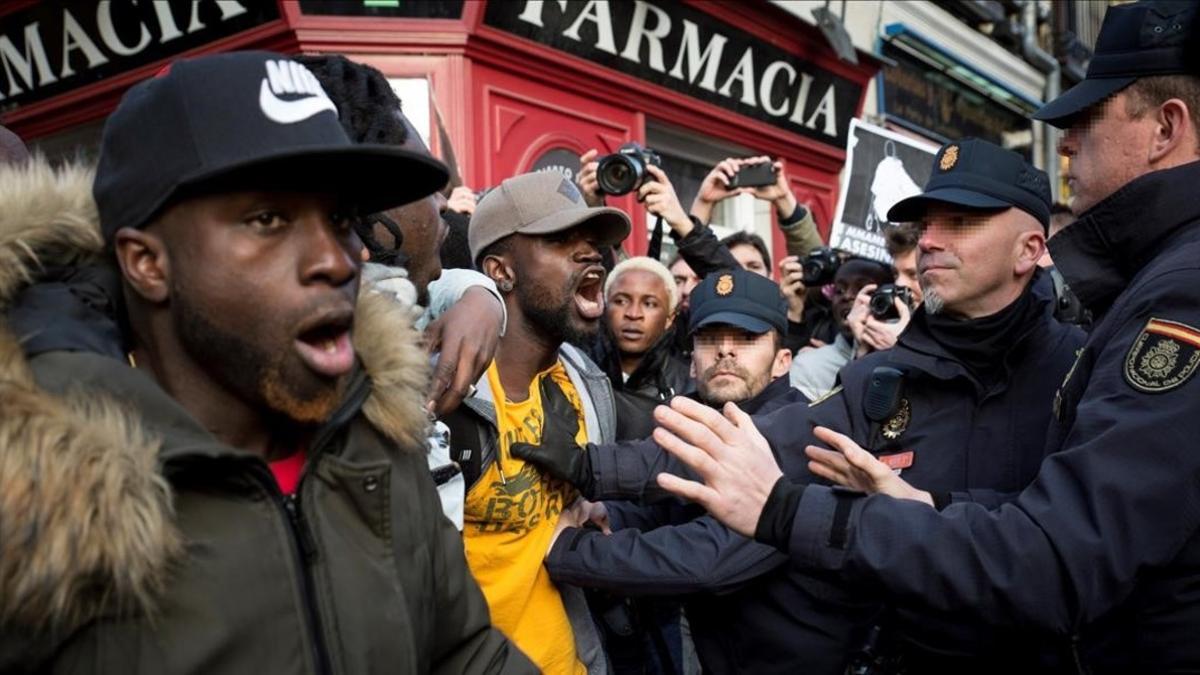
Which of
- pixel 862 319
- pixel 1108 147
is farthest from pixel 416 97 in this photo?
pixel 1108 147

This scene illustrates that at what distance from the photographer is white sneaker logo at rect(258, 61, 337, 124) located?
4.78ft

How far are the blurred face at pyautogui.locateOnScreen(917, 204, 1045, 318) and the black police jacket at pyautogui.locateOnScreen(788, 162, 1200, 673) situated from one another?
1.46 ft

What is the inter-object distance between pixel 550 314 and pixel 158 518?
1.86 meters

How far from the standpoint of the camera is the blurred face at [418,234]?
7.79ft

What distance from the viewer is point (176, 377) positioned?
5.09 feet

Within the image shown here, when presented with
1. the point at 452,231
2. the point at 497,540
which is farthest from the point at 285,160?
the point at 452,231

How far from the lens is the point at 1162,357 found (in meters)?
1.99

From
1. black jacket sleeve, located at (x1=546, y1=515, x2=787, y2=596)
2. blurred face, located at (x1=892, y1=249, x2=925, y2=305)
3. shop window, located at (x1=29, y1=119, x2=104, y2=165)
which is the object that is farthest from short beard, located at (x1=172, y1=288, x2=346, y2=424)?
shop window, located at (x1=29, y1=119, x2=104, y2=165)

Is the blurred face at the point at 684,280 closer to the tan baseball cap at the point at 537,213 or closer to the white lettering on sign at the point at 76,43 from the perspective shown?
the tan baseball cap at the point at 537,213

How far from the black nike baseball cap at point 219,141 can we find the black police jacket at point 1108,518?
1226mm

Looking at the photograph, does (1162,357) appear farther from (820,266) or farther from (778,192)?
(778,192)

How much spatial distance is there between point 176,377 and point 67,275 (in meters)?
0.20

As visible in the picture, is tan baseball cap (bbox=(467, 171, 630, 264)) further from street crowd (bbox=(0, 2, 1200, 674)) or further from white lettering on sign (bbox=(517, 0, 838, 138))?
white lettering on sign (bbox=(517, 0, 838, 138))

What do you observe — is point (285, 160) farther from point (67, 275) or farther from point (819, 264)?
point (819, 264)
